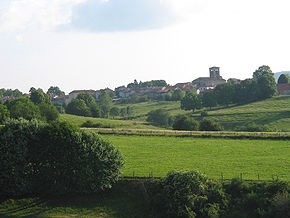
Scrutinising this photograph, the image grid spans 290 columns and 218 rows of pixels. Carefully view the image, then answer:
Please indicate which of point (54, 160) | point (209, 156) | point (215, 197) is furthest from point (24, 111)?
point (215, 197)

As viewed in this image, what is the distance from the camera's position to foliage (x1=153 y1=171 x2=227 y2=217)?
29.2m

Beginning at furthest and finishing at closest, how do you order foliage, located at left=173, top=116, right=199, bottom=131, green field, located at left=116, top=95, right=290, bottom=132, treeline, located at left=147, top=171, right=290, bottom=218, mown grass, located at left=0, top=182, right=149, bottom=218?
green field, located at left=116, top=95, right=290, bottom=132 < foliage, located at left=173, top=116, right=199, bottom=131 < mown grass, located at left=0, top=182, right=149, bottom=218 < treeline, located at left=147, top=171, right=290, bottom=218

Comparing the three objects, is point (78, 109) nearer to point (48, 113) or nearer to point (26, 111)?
point (48, 113)

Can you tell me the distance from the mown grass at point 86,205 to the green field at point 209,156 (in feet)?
9.98

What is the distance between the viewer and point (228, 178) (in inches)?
1350

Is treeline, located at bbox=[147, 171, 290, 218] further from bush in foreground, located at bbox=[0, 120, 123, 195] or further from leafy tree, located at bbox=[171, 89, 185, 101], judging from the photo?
leafy tree, located at bbox=[171, 89, 185, 101]

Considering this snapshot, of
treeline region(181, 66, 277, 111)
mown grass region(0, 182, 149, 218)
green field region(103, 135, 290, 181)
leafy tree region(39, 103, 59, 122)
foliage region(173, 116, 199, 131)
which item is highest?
treeline region(181, 66, 277, 111)

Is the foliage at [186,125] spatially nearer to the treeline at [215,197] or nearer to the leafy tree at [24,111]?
the leafy tree at [24,111]

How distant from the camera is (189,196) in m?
29.8

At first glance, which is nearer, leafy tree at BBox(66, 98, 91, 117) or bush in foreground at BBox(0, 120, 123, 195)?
bush in foreground at BBox(0, 120, 123, 195)

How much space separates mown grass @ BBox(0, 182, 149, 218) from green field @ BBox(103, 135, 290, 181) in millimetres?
3043

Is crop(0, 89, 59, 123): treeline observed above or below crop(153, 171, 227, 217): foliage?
above

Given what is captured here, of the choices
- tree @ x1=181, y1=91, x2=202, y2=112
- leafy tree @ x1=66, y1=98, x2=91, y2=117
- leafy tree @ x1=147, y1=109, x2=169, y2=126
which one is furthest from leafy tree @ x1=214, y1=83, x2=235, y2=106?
leafy tree @ x1=66, y1=98, x2=91, y2=117

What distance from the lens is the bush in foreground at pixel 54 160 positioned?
111ft
